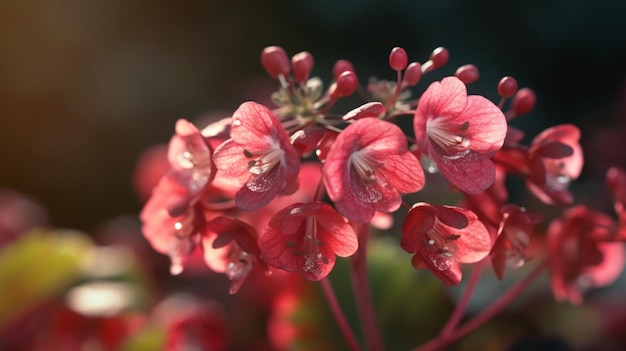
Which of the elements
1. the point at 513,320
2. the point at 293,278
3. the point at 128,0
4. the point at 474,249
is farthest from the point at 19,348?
the point at 128,0

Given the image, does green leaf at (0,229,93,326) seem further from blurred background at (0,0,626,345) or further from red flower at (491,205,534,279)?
blurred background at (0,0,626,345)

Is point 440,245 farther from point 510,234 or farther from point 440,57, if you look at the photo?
point 440,57

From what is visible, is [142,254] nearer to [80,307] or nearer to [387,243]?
[80,307]

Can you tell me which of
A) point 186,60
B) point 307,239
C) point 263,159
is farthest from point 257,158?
point 186,60

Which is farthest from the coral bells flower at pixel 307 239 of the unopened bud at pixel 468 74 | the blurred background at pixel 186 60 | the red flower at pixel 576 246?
the blurred background at pixel 186 60

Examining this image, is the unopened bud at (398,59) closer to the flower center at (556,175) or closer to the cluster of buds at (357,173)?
the cluster of buds at (357,173)

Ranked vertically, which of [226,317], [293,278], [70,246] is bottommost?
[226,317]

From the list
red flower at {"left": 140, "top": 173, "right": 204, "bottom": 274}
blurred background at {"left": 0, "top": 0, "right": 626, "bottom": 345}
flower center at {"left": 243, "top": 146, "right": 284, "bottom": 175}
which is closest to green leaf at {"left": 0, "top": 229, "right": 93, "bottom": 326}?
red flower at {"left": 140, "top": 173, "right": 204, "bottom": 274}
